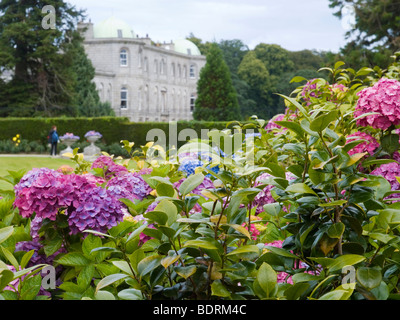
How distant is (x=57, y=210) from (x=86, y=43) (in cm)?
4053

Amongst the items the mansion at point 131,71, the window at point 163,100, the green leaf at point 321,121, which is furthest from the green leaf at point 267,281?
the window at point 163,100

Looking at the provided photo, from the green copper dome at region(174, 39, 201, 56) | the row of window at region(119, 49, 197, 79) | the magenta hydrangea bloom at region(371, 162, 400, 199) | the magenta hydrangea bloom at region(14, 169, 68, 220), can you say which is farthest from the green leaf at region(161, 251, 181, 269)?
the green copper dome at region(174, 39, 201, 56)

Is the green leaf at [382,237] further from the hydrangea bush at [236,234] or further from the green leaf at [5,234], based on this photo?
the green leaf at [5,234]

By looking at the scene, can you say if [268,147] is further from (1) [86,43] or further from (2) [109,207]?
(1) [86,43]

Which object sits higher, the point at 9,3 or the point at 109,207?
the point at 9,3

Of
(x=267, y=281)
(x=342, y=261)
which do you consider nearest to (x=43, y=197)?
(x=267, y=281)

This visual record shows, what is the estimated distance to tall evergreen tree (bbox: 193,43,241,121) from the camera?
36.1m

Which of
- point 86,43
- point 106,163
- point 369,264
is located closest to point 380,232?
point 369,264

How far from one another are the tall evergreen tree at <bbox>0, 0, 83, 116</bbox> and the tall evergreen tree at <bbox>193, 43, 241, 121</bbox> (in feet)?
39.6

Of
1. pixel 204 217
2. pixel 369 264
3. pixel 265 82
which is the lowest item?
pixel 369 264

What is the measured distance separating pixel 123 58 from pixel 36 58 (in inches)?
620

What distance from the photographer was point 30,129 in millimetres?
19953

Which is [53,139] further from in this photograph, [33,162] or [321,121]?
[321,121]

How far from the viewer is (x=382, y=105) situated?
5.68ft
